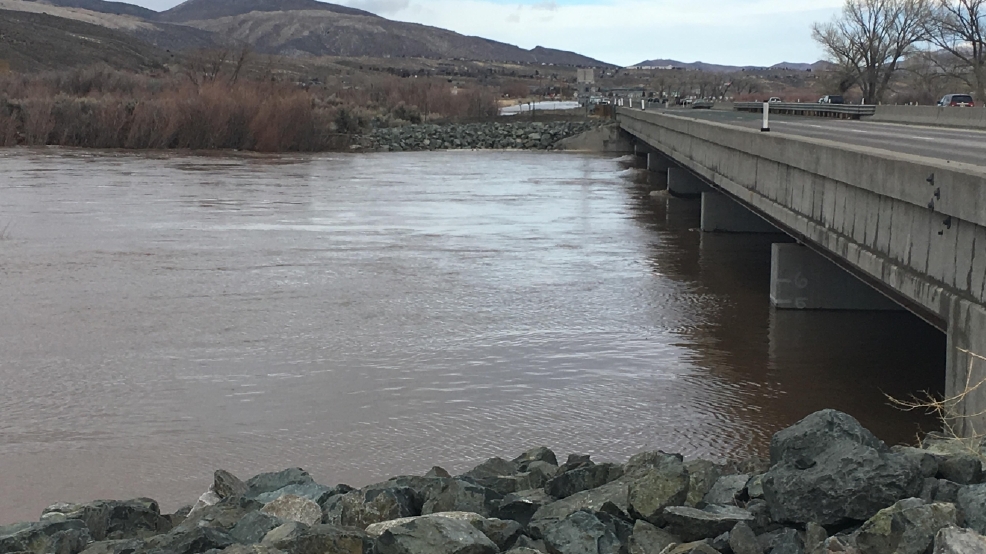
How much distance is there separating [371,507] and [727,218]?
67.2 feet

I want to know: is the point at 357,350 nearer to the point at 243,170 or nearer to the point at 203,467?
the point at 203,467

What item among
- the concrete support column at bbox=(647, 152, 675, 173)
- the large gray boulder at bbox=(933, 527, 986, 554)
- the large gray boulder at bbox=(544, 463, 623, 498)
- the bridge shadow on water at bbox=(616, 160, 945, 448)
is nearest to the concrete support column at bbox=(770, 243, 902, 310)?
the bridge shadow on water at bbox=(616, 160, 945, 448)

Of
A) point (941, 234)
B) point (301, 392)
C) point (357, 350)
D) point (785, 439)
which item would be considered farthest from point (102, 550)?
point (357, 350)

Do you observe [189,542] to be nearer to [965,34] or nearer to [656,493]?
[656,493]

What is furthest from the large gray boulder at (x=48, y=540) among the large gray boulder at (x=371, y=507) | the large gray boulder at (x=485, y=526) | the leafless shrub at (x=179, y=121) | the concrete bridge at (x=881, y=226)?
the leafless shrub at (x=179, y=121)

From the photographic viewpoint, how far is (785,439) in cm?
693

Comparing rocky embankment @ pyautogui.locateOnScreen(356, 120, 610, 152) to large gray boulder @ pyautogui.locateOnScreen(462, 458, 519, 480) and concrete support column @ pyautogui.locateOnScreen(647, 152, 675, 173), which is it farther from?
large gray boulder @ pyautogui.locateOnScreen(462, 458, 519, 480)

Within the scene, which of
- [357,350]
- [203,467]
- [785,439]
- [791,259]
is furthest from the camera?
[791,259]

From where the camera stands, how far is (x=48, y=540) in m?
6.57

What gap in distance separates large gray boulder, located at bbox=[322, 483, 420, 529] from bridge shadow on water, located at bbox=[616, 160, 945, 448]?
4375 millimetres

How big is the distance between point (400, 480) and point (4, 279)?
520 inches

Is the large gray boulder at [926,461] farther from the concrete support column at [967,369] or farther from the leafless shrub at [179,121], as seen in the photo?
the leafless shrub at [179,121]

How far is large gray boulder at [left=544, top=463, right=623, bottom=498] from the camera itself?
24.1 feet

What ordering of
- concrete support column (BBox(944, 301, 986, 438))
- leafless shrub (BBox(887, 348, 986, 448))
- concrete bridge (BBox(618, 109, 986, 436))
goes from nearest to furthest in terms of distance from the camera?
1. leafless shrub (BBox(887, 348, 986, 448))
2. concrete support column (BBox(944, 301, 986, 438))
3. concrete bridge (BBox(618, 109, 986, 436))
